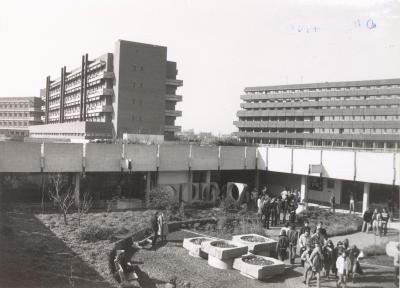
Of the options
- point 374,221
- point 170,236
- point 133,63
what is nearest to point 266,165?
point 374,221

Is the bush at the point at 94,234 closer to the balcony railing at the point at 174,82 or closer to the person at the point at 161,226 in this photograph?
the person at the point at 161,226

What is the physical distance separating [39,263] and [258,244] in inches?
320

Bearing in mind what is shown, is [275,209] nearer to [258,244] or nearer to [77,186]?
[258,244]

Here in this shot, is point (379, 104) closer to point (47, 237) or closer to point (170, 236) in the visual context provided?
point (170, 236)

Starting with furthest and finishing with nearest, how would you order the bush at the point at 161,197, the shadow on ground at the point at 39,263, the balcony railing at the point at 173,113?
the balcony railing at the point at 173,113, the bush at the point at 161,197, the shadow on ground at the point at 39,263

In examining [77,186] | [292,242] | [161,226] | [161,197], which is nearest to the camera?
[292,242]

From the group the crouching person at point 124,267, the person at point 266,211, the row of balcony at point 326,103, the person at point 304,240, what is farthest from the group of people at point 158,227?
the row of balcony at point 326,103

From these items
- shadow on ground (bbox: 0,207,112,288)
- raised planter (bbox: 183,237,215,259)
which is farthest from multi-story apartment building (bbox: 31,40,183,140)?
raised planter (bbox: 183,237,215,259)

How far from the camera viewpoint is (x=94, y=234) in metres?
17.7

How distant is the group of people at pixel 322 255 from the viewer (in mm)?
12750

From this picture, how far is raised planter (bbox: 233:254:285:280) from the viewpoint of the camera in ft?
46.0

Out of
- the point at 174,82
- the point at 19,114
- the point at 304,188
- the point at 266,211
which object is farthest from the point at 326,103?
the point at 19,114

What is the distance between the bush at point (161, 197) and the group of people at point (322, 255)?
11.9 meters

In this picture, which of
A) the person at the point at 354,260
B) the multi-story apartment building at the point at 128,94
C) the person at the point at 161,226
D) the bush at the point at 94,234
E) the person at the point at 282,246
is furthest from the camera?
the multi-story apartment building at the point at 128,94
